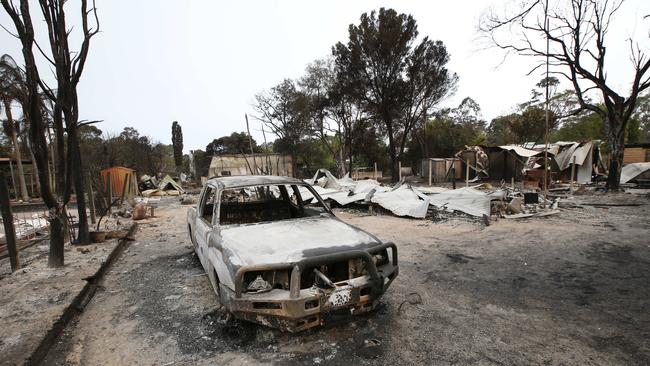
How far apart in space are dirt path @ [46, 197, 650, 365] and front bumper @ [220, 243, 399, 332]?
0.24 metres

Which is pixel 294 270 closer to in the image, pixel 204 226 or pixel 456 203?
pixel 204 226

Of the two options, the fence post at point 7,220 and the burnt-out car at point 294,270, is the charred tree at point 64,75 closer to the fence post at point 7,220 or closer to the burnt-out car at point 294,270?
the fence post at point 7,220

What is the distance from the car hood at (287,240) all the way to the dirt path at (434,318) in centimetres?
68

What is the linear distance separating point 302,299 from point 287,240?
743 mm

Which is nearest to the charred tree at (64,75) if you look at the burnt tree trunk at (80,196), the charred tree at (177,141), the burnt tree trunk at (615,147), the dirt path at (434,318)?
the burnt tree trunk at (80,196)

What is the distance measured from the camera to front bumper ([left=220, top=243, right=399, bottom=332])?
2.55 meters

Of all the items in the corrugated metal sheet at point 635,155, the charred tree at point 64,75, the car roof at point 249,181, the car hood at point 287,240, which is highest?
the charred tree at point 64,75

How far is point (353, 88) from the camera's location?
23781 mm

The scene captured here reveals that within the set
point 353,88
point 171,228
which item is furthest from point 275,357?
point 353,88

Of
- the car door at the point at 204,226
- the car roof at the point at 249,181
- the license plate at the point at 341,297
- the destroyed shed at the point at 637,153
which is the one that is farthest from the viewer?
the destroyed shed at the point at 637,153

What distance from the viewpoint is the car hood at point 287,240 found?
9.26 ft

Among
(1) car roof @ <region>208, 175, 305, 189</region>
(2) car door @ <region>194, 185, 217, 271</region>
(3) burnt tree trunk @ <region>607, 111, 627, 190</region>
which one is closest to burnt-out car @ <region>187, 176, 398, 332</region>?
(2) car door @ <region>194, 185, 217, 271</region>

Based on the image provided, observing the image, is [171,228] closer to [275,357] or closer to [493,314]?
[275,357]

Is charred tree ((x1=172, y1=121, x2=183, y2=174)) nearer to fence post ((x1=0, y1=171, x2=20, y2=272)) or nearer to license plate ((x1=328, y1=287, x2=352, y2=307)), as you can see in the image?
fence post ((x1=0, y1=171, x2=20, y2=272))
